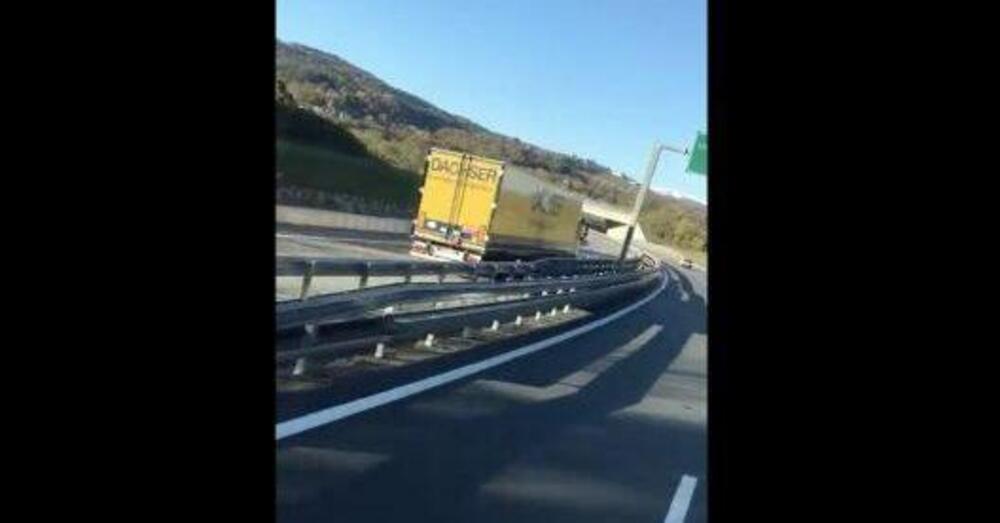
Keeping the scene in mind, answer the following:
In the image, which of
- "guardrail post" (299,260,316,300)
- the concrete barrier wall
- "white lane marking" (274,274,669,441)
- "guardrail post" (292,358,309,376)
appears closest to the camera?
"white lane marking" (274,274,669,441)

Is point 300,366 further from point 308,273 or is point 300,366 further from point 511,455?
point 511,455

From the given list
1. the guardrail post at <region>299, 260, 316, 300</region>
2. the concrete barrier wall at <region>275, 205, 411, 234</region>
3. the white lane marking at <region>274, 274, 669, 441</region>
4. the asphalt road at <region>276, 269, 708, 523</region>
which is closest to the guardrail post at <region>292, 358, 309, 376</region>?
the guardrail post at <region>299, 260, 316, 300</region>

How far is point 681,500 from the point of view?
8.29m

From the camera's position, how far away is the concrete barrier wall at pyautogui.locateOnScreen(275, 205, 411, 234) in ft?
174

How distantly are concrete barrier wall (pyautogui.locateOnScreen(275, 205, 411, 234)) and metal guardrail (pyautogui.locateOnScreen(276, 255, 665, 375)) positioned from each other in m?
28.8

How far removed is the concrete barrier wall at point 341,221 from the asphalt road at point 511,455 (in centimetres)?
3770

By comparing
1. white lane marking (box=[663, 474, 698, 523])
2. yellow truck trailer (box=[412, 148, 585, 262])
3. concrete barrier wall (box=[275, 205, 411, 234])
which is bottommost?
concrete barrier wall (box=[275, 205, 411, 234])

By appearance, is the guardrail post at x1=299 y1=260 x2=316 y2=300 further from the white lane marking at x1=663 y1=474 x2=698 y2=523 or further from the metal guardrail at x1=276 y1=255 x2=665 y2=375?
the white lane marking at x1=663 y1=474 x2=698 y2=523
